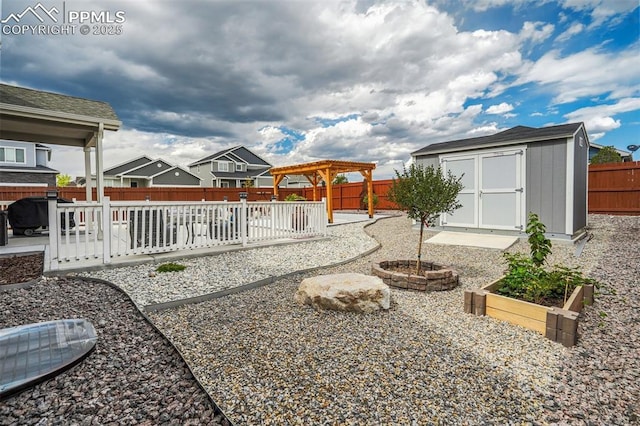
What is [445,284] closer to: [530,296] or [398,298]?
[398,298]

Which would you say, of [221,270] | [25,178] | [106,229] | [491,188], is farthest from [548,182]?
[25,178]

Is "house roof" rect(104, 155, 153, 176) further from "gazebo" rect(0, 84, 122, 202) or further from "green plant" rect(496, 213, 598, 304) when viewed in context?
"green plant" rect(496, 213, 598, 304)

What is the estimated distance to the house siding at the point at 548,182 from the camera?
21.8ft

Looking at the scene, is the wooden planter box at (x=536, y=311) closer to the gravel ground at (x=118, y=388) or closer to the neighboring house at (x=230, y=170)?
the gravel ground at (x=118, y=388)

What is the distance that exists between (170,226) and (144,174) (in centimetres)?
2345

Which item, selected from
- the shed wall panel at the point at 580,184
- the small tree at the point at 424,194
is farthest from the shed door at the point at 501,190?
the small tree at the point at 424,194

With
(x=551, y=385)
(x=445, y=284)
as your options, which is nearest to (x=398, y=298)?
(x=445, y=284)

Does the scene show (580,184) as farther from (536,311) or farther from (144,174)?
(144,174)

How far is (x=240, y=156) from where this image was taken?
98.4ft

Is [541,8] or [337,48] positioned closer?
[541,8]

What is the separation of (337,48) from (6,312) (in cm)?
820

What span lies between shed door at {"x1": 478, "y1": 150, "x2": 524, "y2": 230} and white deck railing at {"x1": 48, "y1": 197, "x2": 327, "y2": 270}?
4.13m

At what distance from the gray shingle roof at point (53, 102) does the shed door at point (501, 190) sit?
8.72 metres

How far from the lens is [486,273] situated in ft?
15.5
